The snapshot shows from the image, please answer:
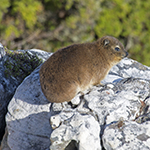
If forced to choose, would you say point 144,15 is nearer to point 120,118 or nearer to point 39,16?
point 39,16

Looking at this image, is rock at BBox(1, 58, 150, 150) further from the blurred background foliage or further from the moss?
the blurred background foliage

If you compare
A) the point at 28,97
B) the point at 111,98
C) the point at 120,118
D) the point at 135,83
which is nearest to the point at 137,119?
the point at 120,118

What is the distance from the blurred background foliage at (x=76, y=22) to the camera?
1178 centimetres

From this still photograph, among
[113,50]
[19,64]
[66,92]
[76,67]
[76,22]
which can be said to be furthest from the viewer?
[76,22]

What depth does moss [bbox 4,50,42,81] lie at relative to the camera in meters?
6.00

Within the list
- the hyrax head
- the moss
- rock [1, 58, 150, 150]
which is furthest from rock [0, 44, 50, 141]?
the hyrax head

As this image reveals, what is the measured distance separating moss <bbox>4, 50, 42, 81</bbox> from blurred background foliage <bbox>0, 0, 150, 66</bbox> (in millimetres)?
5235

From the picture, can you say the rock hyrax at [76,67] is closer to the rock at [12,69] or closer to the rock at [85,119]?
the rock at [85,119]

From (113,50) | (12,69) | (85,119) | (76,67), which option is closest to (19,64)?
(12,69)

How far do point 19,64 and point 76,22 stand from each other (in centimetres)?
677

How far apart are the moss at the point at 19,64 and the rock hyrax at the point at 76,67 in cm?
123

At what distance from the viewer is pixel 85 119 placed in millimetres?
4203

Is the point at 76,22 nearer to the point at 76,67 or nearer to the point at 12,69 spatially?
the point at 12,69

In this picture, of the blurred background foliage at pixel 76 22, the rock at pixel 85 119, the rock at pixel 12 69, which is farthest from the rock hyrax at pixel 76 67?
the blurred background foliage at pixel 76 22
